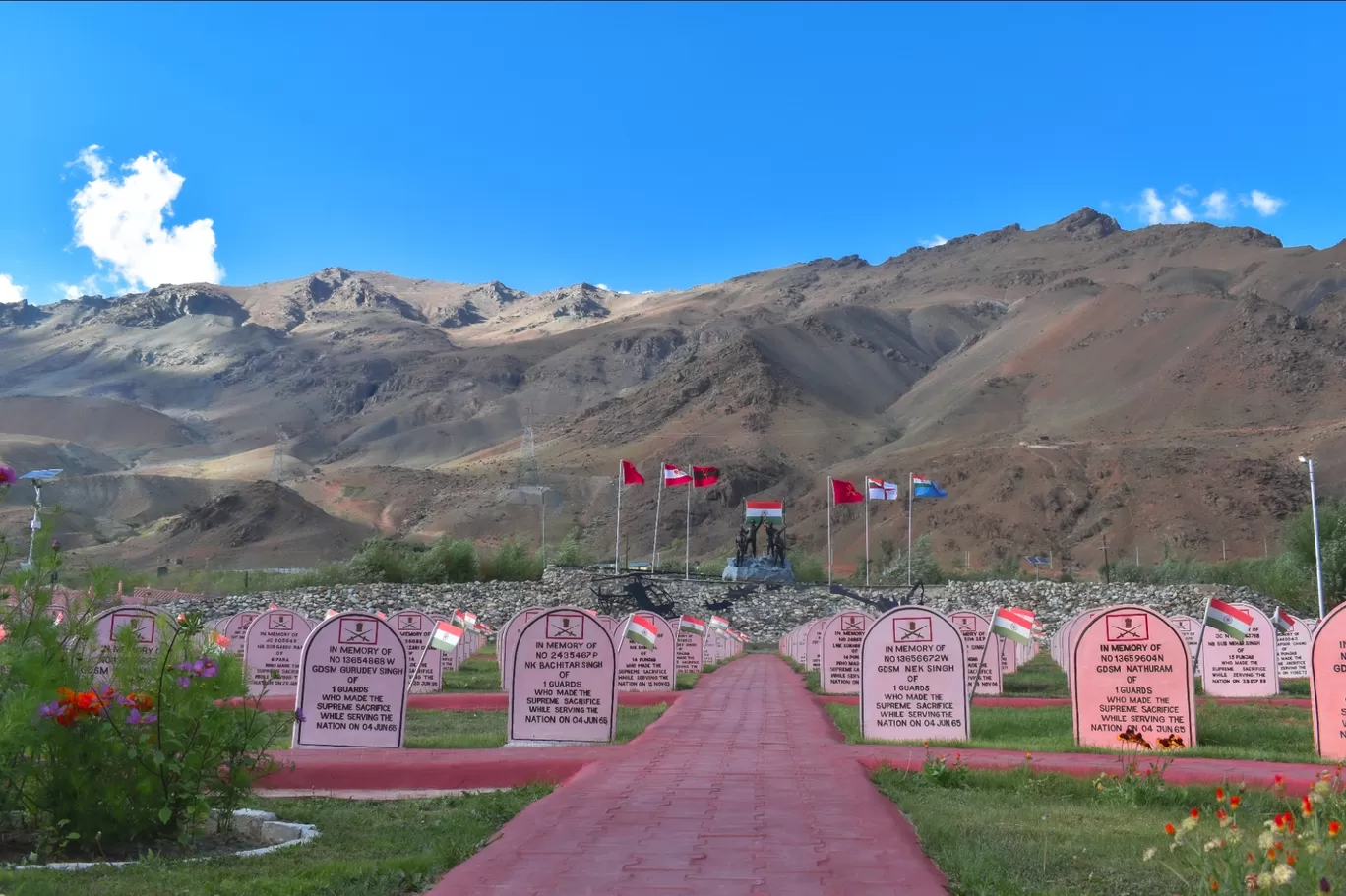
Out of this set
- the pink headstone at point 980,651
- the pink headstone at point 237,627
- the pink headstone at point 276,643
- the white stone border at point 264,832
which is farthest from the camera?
the pink headstone at point 237,627

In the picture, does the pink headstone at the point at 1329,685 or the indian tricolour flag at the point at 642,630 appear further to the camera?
the indian tricolour flag at the point at 642,630

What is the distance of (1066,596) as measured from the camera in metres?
41.4

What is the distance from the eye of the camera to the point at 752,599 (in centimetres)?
4603

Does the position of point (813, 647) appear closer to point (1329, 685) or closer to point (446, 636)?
point (446, 636)

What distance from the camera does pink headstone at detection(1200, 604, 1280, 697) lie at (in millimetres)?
16109

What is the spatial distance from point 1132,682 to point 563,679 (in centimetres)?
519

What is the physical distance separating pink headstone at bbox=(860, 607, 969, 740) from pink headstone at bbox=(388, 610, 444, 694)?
7.99m

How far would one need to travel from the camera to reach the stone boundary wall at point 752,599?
3800 centimetres

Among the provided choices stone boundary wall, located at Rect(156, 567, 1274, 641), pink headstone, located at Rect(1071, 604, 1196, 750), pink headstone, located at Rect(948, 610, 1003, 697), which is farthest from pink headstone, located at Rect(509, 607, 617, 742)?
stone boundary wall, located at Rect(156, 567, 1274, 641)

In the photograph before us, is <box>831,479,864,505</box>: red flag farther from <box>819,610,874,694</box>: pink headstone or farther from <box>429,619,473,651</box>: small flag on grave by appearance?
<box>429,619,473,651</box>: small flag on grave

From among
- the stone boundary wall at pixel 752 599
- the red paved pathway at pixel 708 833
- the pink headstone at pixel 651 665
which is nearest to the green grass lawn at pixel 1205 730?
the red paved pathway at pixel 708 833

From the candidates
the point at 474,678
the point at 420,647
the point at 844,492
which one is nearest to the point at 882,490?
the point at 844,492

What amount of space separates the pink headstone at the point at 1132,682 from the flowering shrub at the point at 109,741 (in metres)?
6.96

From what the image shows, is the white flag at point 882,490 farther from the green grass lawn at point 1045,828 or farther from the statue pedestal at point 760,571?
the green grass lawn at point 1045,828
